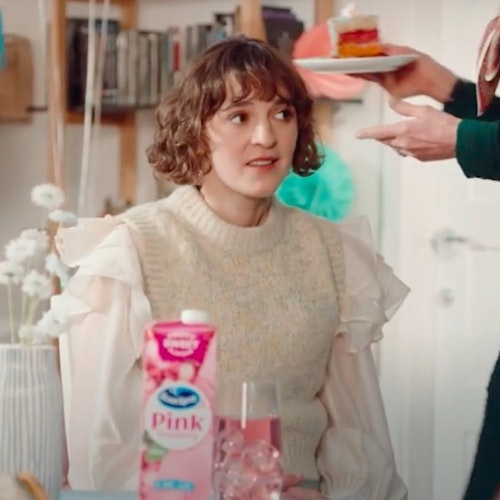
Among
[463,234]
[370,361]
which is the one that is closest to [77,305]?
[370,361]

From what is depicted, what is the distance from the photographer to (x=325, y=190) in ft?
10.1

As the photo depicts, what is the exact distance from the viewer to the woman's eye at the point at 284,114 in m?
1.46

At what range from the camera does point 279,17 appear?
3.21 meters

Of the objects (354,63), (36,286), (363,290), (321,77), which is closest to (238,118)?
A: (354,63)

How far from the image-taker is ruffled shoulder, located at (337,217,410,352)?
1.53 meters

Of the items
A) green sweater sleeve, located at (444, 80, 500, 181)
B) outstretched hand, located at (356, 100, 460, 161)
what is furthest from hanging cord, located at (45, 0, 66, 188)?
green sweater sleeve, located at (444, 80, 500, 181)

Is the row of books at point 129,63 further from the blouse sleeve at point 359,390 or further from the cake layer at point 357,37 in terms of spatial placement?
the blouse sleeve at point 359,390

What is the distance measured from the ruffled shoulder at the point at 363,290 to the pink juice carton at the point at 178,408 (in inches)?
24.1

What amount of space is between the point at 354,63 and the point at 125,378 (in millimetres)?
531

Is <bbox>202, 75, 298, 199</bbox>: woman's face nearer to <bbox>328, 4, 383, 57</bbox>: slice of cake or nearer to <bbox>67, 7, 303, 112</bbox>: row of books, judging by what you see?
<bbox>328, 4, 383, 57</bbox>: slice of cake

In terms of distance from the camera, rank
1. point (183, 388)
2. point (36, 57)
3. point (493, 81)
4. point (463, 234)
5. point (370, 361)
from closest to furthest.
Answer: point (183, 388) → point (493, 81) → point (370, 361) → point (463, 234) → point (36, 57)

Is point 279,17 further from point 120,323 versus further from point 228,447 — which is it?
point 228,447

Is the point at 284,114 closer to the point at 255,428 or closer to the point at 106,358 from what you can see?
the point at 106,358

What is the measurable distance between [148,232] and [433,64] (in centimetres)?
48
